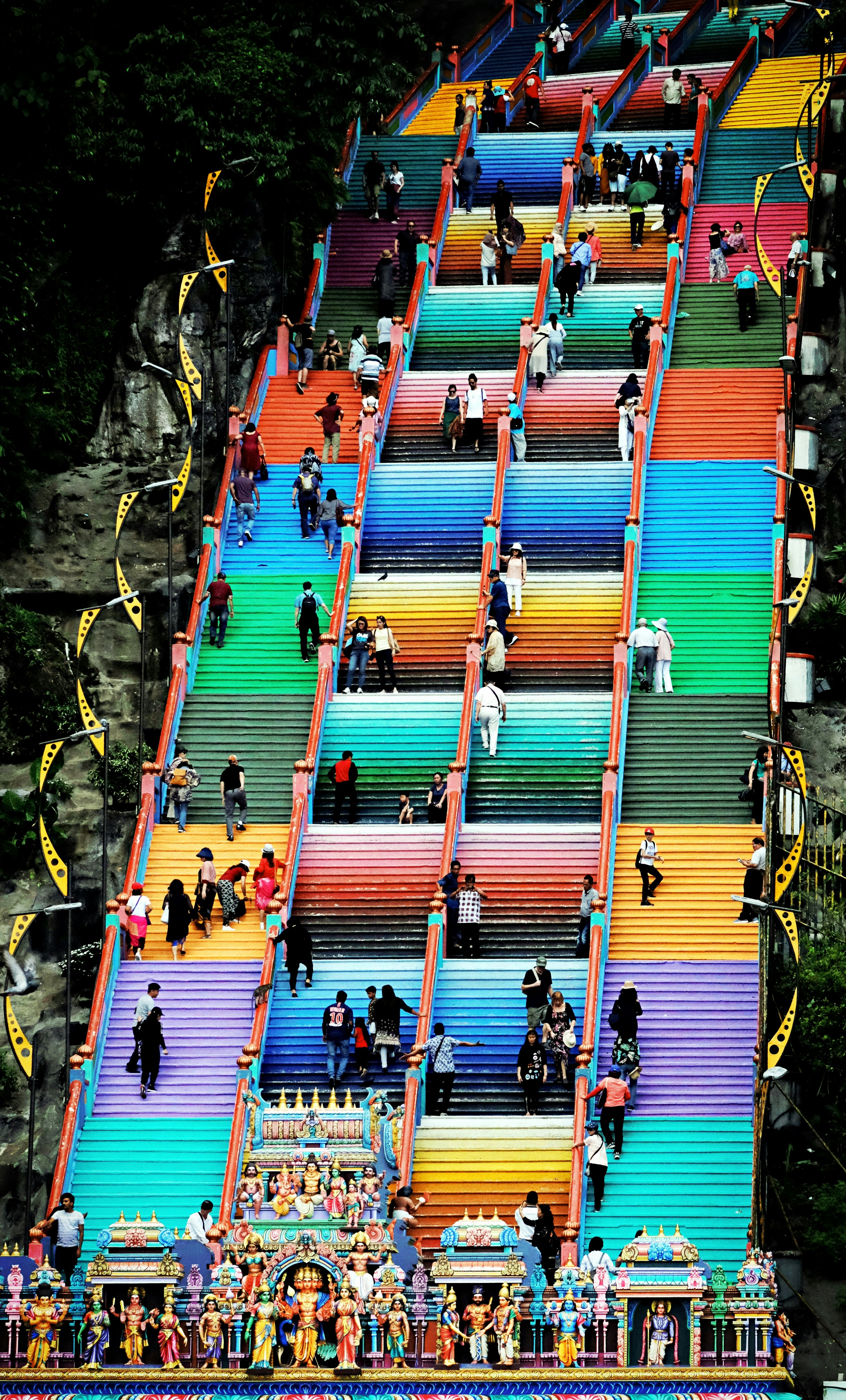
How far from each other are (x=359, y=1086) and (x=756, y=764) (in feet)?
28.1

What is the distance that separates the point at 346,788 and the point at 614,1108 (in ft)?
27.4

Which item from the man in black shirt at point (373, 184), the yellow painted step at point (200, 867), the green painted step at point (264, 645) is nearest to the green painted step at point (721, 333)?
the man in black shirt at point (373, 184)

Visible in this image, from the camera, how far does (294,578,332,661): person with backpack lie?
5381 cm

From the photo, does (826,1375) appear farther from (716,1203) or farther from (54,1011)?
(54,1011)

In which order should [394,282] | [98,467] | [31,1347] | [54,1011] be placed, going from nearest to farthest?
[31,1347], [54,1011], [98,467], [394,282]

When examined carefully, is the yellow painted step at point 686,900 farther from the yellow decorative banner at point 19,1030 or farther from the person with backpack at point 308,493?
the person with backpack at point 308,493

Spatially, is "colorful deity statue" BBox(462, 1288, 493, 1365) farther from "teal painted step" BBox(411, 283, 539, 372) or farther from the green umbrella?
the green umbrella

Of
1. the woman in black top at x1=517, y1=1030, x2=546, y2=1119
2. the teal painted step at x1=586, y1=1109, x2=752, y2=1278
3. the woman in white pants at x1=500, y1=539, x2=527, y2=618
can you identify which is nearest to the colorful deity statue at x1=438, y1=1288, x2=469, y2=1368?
the teal painted step at x1=586, y1=1109, x2=752, y2=1278

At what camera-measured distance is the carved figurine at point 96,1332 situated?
39.8 meters

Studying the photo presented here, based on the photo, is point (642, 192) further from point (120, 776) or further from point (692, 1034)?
point (692, 1034)

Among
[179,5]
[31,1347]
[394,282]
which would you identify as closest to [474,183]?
[394,282]

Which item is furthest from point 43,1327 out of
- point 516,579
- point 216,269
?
point 216,269

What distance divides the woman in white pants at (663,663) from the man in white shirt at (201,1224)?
13525mm

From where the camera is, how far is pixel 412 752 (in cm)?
5191
